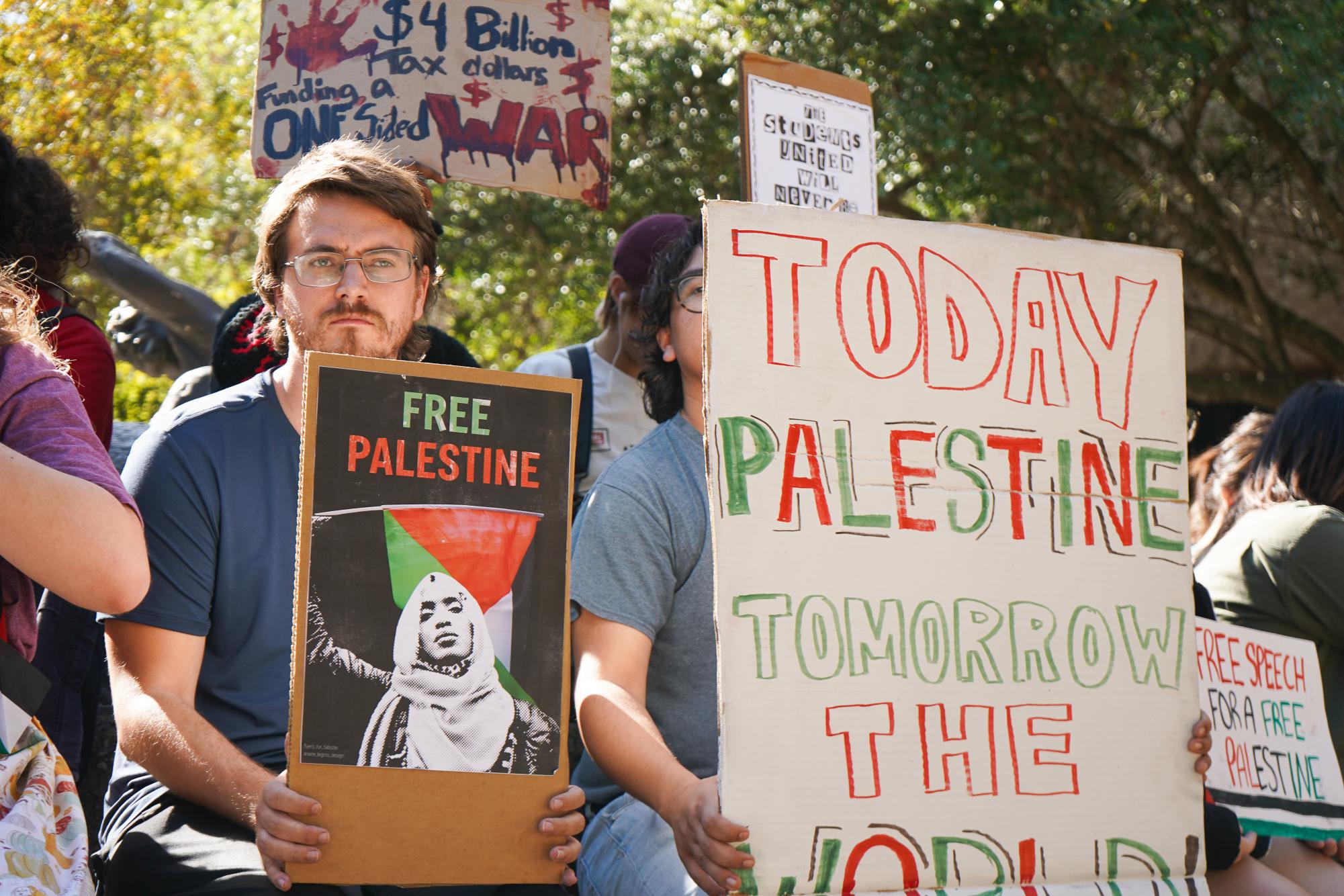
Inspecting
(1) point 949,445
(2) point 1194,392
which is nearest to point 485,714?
(1) point 949,445

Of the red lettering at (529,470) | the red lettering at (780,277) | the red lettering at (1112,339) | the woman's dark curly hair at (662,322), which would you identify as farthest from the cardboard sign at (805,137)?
the red lettering at (529,470)

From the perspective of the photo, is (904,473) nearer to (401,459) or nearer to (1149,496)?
(1149,496)

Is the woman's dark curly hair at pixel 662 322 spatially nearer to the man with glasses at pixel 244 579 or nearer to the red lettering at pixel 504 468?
the man with glasses at pixel 244 579

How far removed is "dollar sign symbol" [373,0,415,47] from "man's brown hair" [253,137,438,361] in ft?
2.96

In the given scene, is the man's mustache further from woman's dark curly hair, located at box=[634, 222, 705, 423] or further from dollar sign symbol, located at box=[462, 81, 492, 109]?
dollar sign symbol, located at box=[462, 81, 492, 109]

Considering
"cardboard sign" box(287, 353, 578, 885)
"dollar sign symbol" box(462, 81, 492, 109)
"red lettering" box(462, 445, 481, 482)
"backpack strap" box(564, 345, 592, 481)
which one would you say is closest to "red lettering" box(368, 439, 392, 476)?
"cardboard sign" box(287, 353, 578, 885)

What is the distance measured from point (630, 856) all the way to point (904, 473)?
32.7 inches

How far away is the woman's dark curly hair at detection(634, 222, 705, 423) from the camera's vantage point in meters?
2.83

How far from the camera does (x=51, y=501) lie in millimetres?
1839

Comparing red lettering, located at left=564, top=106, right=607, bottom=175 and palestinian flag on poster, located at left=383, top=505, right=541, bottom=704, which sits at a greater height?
red lettering, located at left=564, top=106, right=607, bottom=175

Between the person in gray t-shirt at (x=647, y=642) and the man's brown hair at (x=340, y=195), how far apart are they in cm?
55

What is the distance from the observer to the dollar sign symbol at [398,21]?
3480mm

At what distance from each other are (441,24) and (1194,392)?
9143 millimetres

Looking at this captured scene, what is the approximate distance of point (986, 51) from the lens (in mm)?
8039
